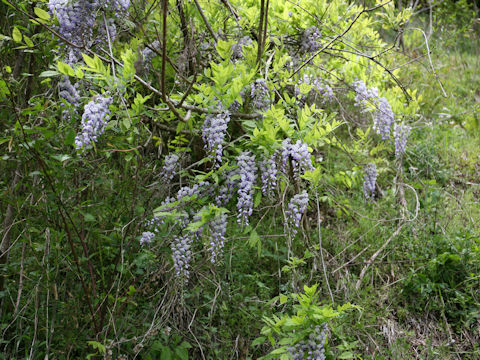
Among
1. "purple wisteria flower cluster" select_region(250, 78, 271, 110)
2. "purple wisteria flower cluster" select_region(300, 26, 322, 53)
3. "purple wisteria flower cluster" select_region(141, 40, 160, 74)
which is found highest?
"purple wisteria flower cluster" select_region(300, 26, 322, 53)

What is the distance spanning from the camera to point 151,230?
2.45 metres

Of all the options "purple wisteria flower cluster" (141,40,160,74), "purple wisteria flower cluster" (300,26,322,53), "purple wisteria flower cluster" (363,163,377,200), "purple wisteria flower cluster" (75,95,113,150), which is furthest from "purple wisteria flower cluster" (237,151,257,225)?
"purple wisteria flower cluster" (363,163,377,200)

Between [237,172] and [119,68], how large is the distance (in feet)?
2.23

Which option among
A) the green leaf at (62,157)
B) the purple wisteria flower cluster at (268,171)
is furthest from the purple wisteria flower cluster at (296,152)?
the green leaf at (62,157)

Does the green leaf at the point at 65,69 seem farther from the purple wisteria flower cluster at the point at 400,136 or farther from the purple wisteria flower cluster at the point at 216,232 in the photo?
the purple wisteria flower cluster at the point at 400,136

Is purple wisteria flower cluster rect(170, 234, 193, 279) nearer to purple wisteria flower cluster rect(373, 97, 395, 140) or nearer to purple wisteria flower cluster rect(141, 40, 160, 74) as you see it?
purple wisteria flower cluster rect(141, 40, 160, 74)

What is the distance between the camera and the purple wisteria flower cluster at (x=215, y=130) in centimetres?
206

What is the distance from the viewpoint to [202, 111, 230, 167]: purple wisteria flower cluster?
2.06 m

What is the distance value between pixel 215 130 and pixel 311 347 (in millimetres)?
975

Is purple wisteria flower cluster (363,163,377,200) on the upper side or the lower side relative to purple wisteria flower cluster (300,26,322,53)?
lower

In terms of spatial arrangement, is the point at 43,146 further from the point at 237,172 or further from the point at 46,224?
the point at 237,172

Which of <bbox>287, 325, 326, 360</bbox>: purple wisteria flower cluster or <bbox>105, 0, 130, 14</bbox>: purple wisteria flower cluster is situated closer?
<bbox>287, 325, 326, 360</bbox>: purple wisteria flower cluster

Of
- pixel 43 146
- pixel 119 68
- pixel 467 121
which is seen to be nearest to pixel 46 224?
pixel 43 146

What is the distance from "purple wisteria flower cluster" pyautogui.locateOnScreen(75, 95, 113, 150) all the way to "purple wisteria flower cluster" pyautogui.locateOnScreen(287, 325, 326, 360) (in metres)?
1.16
